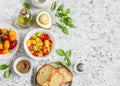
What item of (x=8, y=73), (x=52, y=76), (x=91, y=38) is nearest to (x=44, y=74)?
(x=52, y=76)

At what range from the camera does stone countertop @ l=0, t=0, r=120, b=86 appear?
5.52 feet

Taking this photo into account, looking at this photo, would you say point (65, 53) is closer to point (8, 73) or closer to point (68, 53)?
point (68, 53)

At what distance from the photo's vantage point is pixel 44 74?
5.36 feet

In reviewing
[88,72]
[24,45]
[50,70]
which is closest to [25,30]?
[24,45]

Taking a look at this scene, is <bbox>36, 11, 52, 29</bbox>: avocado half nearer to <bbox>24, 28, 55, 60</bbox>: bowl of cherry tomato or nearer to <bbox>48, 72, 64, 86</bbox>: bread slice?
<bbox>24, 28, 55, 60</bbox>: bowl of cherry tomato

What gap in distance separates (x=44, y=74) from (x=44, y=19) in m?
0.21

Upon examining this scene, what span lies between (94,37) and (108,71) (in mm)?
147

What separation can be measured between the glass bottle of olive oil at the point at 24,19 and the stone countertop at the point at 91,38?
2 centimetres

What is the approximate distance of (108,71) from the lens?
1703mm

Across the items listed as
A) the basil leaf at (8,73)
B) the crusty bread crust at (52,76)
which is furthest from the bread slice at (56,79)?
the basil leaf at (8,73)

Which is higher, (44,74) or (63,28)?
(63,28)

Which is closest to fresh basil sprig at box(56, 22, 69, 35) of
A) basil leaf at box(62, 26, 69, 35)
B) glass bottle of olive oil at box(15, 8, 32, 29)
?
basil leaf at box(62, 26, 69, 35)

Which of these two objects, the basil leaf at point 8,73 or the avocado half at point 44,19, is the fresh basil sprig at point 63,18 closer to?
the avocado half at point 44,19

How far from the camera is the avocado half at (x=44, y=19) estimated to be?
165 centimetres
